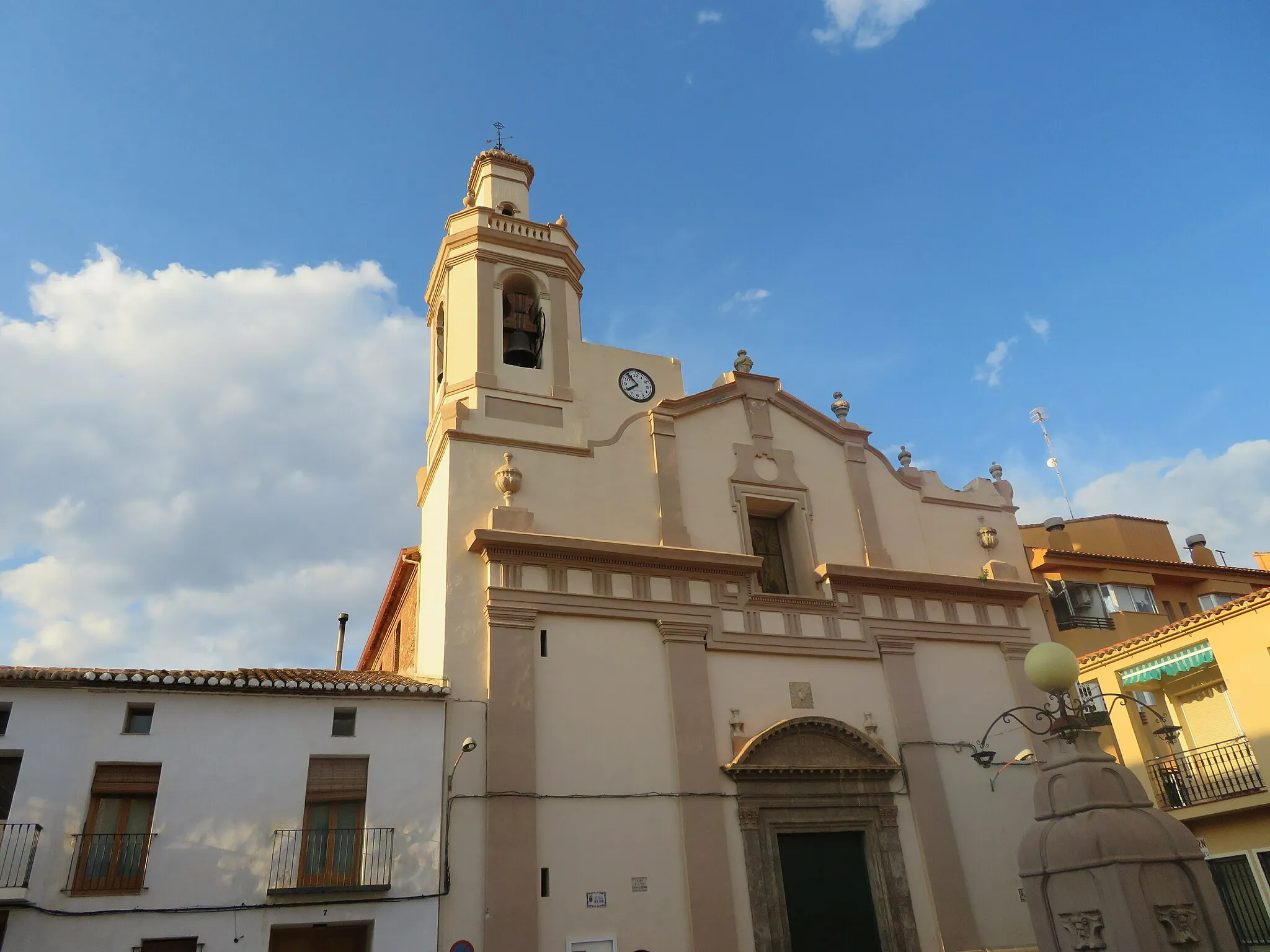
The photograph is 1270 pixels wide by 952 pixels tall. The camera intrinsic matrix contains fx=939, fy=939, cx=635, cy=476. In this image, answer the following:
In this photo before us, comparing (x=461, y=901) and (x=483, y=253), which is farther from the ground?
(x=483, y=253)

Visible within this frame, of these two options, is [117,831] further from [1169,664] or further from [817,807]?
[1169,664]

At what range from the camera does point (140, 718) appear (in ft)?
41.2

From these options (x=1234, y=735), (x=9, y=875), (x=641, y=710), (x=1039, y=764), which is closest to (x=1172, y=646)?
(x=1234, y=735)

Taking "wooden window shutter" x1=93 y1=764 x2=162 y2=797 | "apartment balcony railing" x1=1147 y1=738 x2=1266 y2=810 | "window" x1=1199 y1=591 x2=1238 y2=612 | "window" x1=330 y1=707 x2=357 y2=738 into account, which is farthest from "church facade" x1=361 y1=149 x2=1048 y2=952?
"window" x1=1199 y1=591 x2=1238 y2=612

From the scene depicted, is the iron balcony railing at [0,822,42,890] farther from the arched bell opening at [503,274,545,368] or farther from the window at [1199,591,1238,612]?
the window at [1199,591,1238,612]

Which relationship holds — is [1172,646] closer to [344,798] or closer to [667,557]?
[667,557]

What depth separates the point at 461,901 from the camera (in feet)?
41.7

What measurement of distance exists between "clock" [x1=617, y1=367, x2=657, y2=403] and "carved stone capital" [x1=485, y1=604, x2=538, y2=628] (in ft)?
18.2

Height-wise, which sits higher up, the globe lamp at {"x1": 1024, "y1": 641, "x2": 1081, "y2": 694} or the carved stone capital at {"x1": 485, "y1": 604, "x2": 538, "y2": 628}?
the carved stone capital at {"x1": 485, "y1": 604, "x2": 538, "y2": 628}

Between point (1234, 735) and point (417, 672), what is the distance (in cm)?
1450

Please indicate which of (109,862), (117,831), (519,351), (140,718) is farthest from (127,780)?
(519,351)

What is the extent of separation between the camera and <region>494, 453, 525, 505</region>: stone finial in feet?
53.1

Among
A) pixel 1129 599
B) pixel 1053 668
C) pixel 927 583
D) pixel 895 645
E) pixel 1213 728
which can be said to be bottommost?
pixel 1053 668

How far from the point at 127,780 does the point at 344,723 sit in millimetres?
2741
